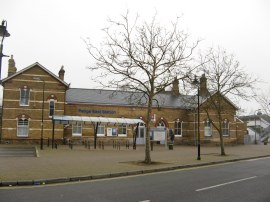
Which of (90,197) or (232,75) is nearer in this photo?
(90,197)

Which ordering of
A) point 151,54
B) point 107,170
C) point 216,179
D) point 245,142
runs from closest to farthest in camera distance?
point 216,179 < point 107,170 < point 151,54 < point 245,142

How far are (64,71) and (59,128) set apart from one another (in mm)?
8027

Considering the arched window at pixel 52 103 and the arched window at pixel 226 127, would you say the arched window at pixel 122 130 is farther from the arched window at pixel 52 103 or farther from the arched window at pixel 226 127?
the arched window at pixel 226 127

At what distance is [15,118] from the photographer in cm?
3841

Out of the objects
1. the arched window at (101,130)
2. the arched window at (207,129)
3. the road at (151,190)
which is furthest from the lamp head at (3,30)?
A: the arched window at (207,129)

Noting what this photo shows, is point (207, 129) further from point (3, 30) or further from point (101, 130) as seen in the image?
point (3, 30)

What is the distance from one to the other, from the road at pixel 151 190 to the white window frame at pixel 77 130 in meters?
28.9

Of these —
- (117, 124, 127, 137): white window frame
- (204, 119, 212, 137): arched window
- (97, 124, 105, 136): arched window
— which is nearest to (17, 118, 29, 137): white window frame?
Answer: (97, 124, 105, 136): arched window

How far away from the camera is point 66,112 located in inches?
1629

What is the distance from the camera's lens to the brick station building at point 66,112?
38.5 m

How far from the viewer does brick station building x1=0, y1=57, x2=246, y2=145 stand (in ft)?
126

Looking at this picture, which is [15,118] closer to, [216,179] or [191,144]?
[191,144]

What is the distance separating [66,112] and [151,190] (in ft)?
104

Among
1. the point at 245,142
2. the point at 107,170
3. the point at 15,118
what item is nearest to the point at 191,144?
the point at 245,142
